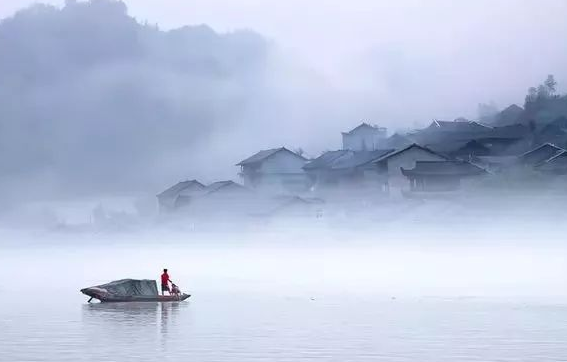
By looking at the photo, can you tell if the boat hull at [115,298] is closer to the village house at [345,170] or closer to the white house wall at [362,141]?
the village house at [345,170]

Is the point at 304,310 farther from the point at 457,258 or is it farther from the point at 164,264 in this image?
the point at 164,264

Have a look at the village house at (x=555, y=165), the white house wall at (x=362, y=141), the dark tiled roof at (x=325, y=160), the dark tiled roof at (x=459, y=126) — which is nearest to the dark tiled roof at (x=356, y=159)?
the dark tiled roof at (x=325, y=160)

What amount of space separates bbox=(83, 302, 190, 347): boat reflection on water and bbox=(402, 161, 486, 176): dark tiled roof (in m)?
46.6

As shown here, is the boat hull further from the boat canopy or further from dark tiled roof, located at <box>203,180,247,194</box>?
dark tiled roof, located at <box>203,180,247,194</box>

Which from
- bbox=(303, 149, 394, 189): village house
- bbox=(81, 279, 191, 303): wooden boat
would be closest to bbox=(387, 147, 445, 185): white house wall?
bbox=(303, 149, 394, 189): village house

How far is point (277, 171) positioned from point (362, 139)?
31.0ft

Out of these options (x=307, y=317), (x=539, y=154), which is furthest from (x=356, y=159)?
(x=307, y=317)

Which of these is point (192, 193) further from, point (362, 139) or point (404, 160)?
point (404, 160)

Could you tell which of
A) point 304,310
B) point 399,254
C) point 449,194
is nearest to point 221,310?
point 304,310

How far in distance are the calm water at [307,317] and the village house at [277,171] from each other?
19.8 m

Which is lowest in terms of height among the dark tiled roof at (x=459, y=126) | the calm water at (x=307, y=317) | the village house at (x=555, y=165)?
the calm water at (x=307, y=317)

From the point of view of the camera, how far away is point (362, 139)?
122250 mm

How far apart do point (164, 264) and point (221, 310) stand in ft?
232

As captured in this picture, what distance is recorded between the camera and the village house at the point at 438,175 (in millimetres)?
99125
